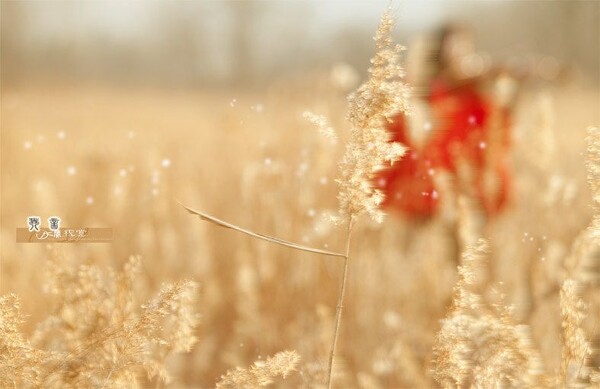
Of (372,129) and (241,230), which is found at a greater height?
(372,129)

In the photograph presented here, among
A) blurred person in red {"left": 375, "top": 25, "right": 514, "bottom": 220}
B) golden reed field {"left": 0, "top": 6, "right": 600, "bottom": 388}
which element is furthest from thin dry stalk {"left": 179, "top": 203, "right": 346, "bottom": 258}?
blurred person in red {"left": 375, "top": 25, "right": 514, "bottom": 220}

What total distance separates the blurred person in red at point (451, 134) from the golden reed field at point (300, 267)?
0.20 feet

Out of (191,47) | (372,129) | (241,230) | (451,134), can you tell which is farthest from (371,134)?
(191,47)

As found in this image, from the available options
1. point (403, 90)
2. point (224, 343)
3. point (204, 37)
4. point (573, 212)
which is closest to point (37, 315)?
point (224, 343)

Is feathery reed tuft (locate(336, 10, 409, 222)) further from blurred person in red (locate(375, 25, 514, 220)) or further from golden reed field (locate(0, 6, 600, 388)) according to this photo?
blurred person in red (locate(375, 25, 514, 220))

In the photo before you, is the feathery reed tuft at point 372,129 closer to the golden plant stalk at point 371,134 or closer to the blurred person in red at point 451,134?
the golden plant stalk at point 371,134

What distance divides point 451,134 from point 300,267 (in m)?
0.67

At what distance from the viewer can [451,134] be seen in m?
1.80

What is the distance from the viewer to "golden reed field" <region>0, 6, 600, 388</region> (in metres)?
0.58

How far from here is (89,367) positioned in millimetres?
665

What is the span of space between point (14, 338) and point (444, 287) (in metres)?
0.80

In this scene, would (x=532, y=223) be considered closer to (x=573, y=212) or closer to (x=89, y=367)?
(x=573, y=212)

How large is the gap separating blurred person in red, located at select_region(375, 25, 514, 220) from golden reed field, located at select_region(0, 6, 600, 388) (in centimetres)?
6

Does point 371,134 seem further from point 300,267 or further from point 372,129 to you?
point 300,267
